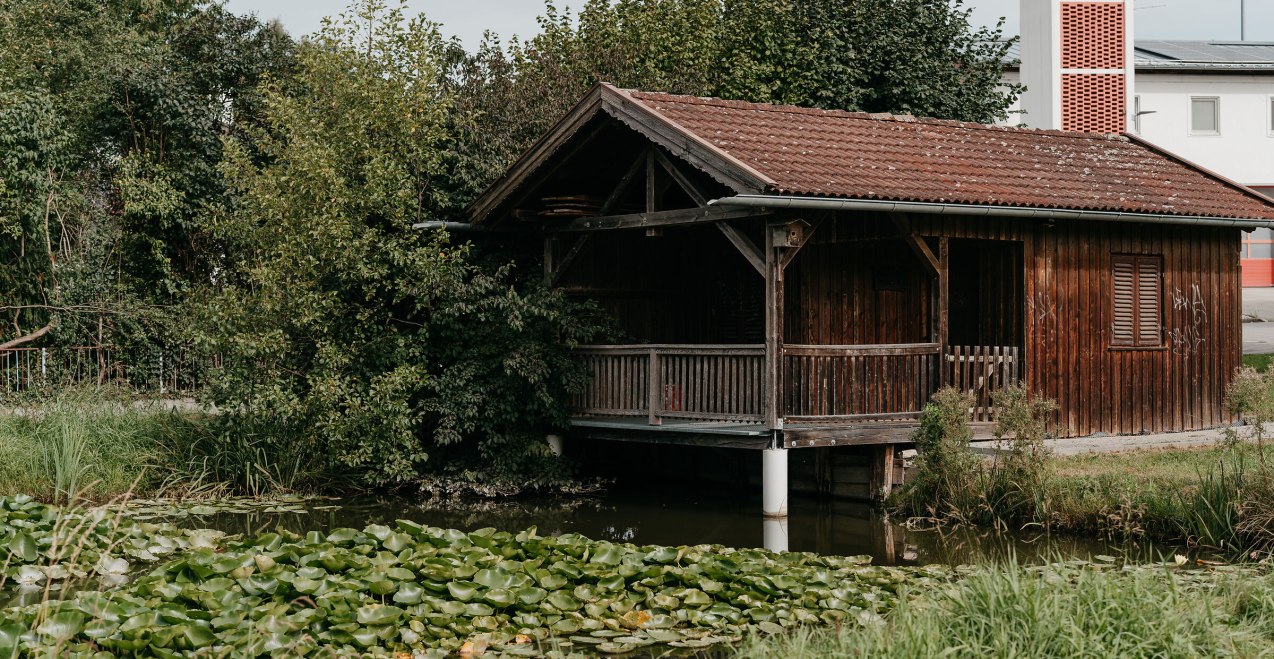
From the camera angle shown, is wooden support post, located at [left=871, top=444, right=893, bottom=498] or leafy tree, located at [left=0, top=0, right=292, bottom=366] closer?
wooden support post, located at [left=871, top=444, right=893, bottom=498]

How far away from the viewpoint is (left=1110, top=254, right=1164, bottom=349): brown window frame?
17.5 meters

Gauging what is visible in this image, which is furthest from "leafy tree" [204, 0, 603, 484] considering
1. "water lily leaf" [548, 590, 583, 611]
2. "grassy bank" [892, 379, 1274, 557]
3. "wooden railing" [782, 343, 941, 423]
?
"water lily leaf" [548, 590, 583, 611]

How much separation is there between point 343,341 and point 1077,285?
353 inches

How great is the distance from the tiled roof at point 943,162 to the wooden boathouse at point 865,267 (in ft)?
0.14

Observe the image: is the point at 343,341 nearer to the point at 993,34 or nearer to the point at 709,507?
the point at 709,507

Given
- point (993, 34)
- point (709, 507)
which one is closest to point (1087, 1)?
point (993, 34)

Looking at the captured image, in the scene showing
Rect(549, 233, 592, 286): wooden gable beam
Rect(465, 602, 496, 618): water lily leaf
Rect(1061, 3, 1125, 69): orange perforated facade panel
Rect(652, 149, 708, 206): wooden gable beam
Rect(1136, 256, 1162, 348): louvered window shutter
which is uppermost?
Rect(1061, 3, 1125, 69): orange perforated facade panel

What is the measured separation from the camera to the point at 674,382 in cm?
1555

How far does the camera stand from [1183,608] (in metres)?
7.24

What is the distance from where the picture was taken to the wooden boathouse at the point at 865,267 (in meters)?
14.8

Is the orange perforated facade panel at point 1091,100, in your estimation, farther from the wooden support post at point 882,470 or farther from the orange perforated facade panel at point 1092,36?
the wooden support post at point 882,470

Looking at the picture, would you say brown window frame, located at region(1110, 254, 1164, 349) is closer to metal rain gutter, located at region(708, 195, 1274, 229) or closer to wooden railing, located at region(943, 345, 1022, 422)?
metal rain gutter, located at region(708, 195, 1274, 229)

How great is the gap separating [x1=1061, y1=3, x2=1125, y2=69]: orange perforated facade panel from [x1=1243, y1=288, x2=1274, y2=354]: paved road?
721cm

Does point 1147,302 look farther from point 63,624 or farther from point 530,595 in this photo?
point 63,624
